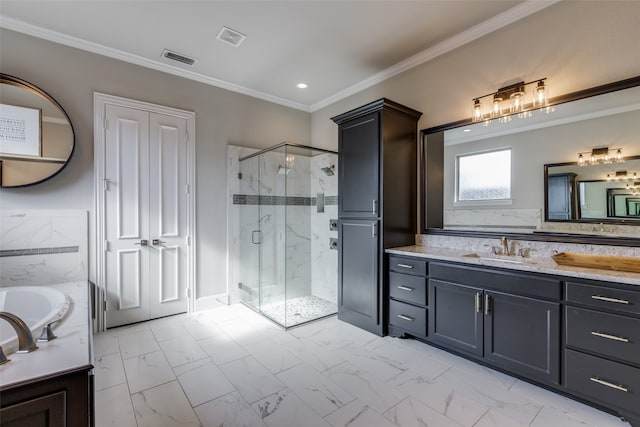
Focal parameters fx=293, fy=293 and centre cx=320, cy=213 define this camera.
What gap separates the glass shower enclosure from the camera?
11.9 ft

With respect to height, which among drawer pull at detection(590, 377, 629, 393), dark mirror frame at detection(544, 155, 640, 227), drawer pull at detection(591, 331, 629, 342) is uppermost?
dark mirror frame at detection(544, 155, 640, 227)

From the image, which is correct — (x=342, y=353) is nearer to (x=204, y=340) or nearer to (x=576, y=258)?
(x=204, y=340)

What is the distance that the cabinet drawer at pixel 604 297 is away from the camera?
5.29ft

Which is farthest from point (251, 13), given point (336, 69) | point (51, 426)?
point (51, 426)

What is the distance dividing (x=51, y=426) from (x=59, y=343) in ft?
1.43

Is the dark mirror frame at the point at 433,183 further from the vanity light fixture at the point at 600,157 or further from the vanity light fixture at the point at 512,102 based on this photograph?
the vanity light fixture at the point at 600,157

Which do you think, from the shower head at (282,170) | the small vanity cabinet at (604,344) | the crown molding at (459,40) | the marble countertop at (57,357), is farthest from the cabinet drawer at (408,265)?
the marble countertop at (57,357)

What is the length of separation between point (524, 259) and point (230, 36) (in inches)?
124

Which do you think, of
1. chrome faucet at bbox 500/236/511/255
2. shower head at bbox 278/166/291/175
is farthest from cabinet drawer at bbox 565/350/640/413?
shower head at bbox 278/166/291/175

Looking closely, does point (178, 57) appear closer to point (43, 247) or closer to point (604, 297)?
point (43, 247)

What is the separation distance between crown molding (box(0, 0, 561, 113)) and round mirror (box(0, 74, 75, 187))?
498 mm

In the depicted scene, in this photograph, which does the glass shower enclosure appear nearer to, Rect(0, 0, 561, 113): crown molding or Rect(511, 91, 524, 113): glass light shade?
Rect(0, 0, 561, 113): crown molding

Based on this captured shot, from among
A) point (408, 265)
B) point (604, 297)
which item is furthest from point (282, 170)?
point (604, 297)

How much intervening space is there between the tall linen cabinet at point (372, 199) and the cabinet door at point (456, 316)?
0.50 metres
